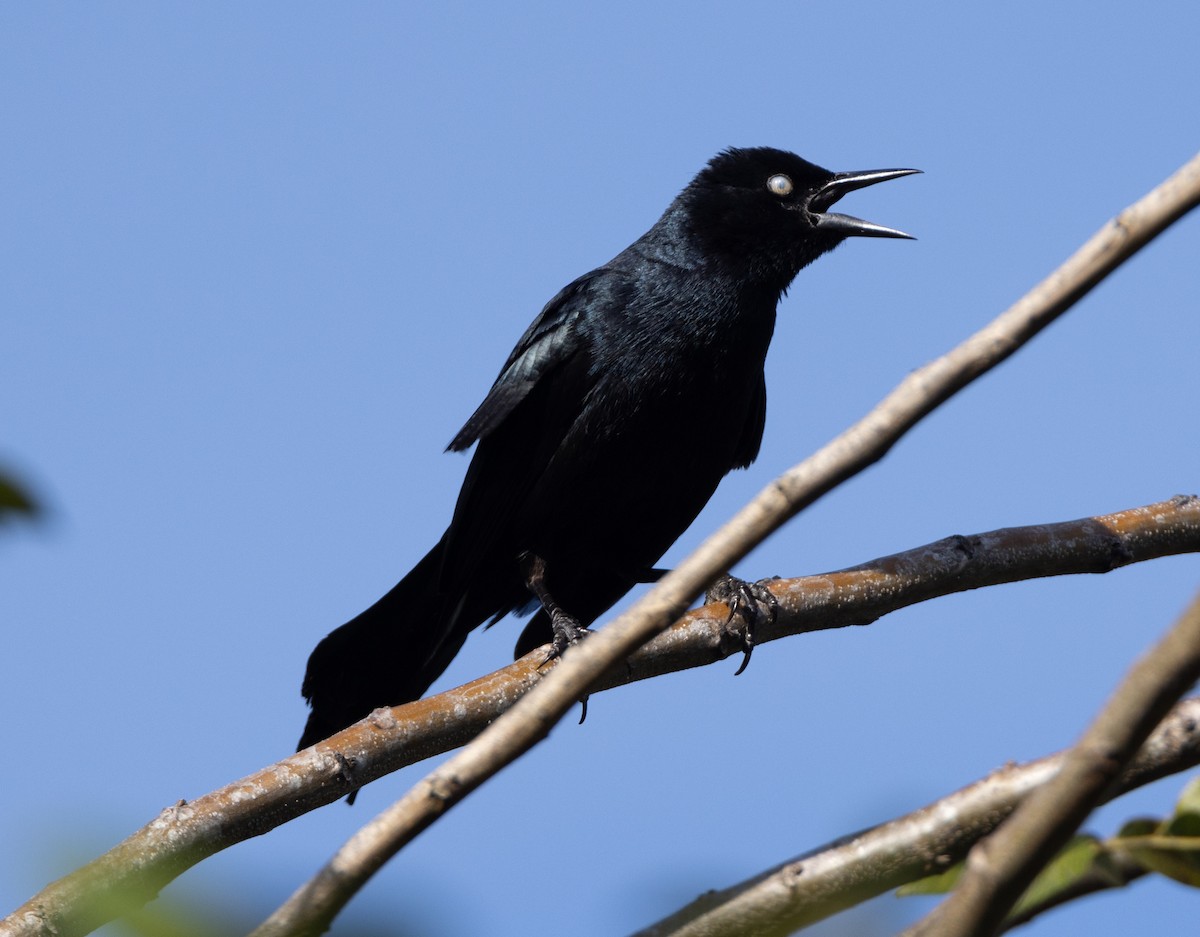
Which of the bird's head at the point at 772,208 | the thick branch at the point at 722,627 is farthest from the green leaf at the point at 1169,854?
the bird's head at the point at 772,208

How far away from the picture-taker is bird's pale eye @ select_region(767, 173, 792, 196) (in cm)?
628

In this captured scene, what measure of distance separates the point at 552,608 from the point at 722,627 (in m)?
1.27

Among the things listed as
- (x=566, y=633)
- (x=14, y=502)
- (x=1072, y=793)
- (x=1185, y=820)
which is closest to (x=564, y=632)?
(x=566, y=633)

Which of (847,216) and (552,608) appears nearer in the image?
(552,608)

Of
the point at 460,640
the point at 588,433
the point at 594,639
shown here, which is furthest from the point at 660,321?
the point at 594,639

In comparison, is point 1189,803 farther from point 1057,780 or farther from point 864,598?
point 864,598

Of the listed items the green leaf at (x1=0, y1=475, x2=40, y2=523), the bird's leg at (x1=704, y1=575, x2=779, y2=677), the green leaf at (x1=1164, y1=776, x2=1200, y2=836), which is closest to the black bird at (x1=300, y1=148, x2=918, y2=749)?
the bird's leg at (x1=704, y1=575, x2=779, y2=677)

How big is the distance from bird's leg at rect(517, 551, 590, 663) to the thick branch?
0.58 m

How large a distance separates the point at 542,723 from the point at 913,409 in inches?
23.2

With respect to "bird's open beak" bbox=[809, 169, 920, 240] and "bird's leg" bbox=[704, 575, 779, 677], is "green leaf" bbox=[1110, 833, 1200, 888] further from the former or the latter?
"bird's open beak" bbox=[809, 169, 920, 240]

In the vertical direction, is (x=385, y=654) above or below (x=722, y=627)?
above

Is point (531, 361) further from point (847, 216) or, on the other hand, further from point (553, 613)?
point (847, 216)

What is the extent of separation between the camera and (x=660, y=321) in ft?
17.6

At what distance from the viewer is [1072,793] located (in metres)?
1.24
